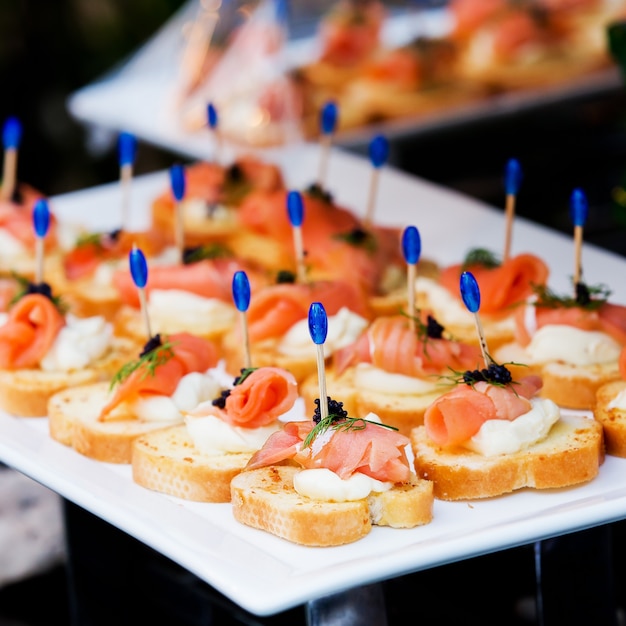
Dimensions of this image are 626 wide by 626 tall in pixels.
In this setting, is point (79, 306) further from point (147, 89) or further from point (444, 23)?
point (444, 23)

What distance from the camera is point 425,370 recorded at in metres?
3.27

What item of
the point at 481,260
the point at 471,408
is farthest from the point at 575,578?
the point at 481,260

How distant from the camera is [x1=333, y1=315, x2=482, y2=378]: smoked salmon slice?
3.27 metres

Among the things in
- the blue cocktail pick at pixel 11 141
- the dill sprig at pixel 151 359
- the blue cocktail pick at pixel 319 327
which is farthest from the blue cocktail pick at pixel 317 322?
the blue cocktail pick at pixel 11 141

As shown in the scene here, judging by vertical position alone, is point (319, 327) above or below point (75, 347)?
above

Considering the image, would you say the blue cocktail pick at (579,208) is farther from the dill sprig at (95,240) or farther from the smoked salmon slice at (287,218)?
the dill sprig at (95,240)

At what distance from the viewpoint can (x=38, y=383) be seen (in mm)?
3559

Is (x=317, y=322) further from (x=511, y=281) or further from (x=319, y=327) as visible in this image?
(x=511, y=281)

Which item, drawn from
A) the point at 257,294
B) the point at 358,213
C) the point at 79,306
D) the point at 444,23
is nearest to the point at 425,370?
the point at 257,294

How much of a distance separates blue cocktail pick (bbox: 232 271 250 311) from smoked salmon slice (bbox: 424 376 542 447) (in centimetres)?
52

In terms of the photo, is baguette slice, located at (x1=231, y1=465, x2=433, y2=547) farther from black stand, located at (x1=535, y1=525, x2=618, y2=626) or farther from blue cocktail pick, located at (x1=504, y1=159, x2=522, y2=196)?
blue cocktail pick, located at (x1=504, y1=159, x2=522, y2=196)

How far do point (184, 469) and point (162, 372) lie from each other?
395mm

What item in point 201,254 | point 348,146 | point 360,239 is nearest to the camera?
point 201,254

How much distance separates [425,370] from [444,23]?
3324mm
